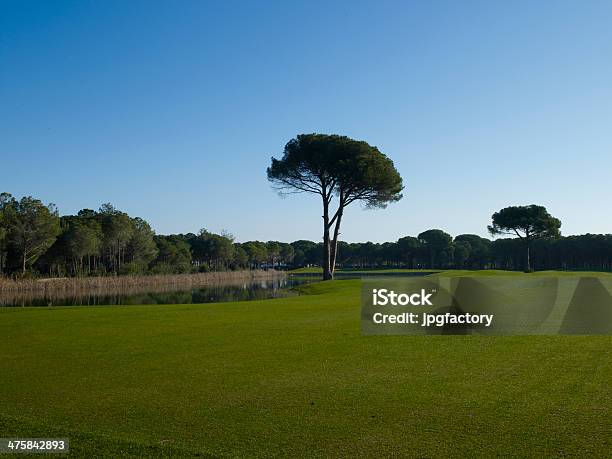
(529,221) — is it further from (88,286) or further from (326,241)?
(88,286)

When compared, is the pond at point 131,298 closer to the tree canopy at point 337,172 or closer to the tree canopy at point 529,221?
the tree canopy at point 337,172

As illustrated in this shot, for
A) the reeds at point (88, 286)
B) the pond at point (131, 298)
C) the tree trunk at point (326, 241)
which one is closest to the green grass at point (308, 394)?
the pond at point (131, 298)

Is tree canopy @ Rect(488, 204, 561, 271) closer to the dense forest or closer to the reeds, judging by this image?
the dense forest

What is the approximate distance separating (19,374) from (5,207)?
5269cm

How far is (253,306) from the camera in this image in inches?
696

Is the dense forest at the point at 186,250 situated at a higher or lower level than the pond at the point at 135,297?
higher

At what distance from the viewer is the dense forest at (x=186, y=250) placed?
53.8 m

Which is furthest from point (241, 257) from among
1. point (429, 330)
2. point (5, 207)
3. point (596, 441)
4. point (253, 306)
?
point (596, 441)

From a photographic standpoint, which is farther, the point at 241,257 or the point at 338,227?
the point at 241,257

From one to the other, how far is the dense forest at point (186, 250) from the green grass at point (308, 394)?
47.2 meters

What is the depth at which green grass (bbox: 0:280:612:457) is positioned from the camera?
483 centimetres

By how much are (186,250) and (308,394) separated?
82.4m

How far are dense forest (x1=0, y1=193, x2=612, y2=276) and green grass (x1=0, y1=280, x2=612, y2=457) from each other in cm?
4720

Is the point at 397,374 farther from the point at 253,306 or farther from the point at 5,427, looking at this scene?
the point at 253,306
